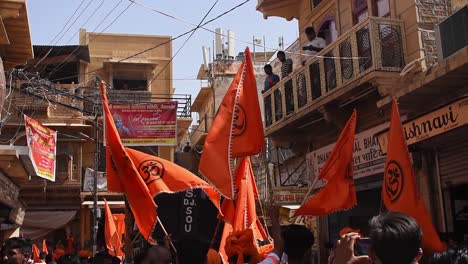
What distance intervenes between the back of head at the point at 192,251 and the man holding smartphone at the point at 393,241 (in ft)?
4.74

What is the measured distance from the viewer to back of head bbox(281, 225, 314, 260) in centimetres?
376

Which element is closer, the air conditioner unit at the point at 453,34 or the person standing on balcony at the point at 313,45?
the air conditioner unit at the point at 453,34

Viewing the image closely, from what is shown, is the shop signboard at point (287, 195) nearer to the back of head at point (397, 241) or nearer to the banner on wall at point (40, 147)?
the banner on wall at point (40, 147)

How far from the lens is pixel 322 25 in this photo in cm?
1517

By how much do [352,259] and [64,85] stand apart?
26.0 meters

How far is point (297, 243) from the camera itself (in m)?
3.76

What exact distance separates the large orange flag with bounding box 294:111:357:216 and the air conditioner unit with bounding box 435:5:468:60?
3.32 m

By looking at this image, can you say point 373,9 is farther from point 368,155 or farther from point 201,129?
point 201,129

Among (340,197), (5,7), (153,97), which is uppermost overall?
(153,97)

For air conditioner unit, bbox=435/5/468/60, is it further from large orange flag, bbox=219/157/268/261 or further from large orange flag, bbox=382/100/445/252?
large orange flag, bbox=219/157/268/261

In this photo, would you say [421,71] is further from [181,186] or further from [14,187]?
[14,187]

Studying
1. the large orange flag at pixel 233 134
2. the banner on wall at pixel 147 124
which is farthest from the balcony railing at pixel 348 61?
the banner on wall at pixel 147 124

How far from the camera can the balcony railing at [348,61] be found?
11.6 metres

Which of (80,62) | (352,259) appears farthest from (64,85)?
(352,259)
